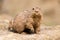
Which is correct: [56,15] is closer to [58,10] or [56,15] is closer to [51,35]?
[58,10]

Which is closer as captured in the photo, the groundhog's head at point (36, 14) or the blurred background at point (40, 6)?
the groundhog's head at point (36, 14)

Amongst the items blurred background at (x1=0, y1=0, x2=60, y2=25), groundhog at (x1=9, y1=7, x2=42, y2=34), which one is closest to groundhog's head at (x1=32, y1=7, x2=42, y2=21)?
groundhog at (x1=9, y1=7, x2=42, y2=34)

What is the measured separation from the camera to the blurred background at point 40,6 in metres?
9.25

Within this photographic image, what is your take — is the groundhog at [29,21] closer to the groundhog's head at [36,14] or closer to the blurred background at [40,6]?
the groundhog's head at [36,14]

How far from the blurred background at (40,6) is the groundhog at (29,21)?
14.0ft

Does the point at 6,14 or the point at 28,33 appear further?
the point at 6,14

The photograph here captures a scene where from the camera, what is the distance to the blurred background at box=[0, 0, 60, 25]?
9250 mm

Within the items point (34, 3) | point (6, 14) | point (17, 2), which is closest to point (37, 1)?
point (34, 3)

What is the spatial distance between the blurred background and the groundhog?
4271 millimetres

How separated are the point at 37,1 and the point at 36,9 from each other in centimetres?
544

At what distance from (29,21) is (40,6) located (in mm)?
5252

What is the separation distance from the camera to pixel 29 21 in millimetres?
4414

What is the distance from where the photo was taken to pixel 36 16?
4469 mm

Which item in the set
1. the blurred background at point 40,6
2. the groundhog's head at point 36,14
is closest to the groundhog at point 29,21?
the groundhog's head at point 36,14
